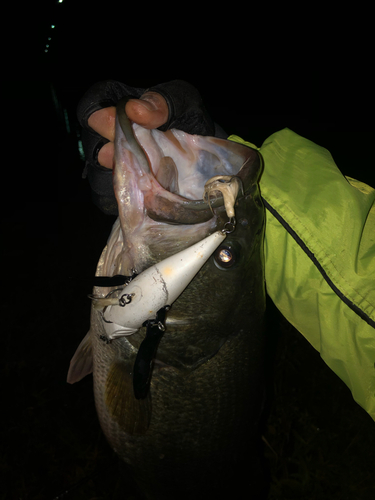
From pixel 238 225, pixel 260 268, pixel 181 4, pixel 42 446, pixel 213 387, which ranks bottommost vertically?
pixel 42 446

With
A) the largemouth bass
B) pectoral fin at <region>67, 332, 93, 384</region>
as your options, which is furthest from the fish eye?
pectoral fin at <region>67, 332, 93, 384</region>

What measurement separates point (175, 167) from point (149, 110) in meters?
0.25

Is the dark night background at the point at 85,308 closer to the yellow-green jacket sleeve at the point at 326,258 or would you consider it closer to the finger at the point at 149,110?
the finger at the point at 149,110

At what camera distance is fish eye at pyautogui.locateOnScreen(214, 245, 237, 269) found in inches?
47.7

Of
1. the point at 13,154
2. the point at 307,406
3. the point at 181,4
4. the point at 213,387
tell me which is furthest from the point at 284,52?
the point at 213,387

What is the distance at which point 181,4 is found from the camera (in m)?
18.4

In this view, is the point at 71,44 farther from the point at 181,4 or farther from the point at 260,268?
the point at 260,268

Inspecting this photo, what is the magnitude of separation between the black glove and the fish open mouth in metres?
0.13

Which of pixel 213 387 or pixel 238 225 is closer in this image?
pixel 238 225

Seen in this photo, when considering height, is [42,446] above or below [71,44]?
below

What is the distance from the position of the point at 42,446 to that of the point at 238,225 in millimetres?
2840

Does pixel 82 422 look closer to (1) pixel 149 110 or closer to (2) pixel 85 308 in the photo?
(2) pixel 85 308

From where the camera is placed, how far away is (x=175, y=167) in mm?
1340

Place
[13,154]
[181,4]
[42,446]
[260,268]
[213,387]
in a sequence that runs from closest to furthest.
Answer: [260,268]
[213,387]
[42,446]
[13,154]
[181,4]
